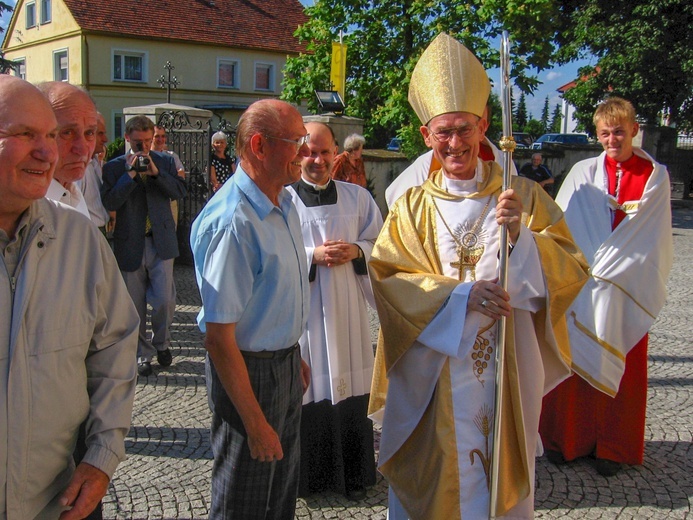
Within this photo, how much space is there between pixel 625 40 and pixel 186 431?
18.6 metres

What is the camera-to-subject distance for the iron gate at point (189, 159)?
9.89 metres

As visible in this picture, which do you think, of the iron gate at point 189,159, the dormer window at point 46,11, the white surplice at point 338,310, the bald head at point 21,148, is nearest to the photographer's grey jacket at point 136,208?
the white surplice at point 338,310

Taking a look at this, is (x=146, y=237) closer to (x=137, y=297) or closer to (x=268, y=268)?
(x=137, y=297)

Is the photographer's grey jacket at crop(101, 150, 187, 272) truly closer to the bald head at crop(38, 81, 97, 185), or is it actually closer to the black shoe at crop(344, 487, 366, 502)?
the bald head at crop(38, 81, 97, 185)

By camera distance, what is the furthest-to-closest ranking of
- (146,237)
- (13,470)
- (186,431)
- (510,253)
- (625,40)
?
(625,40), (146,237), (186,431), (510,253), (13,470)

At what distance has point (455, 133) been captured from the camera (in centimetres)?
291

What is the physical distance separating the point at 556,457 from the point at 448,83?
242 centimetres

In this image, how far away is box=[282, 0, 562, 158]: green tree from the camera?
50.2 feet

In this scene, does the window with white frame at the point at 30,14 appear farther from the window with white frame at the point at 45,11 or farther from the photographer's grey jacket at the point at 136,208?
the photographer's grey jacket at the point at 136,208

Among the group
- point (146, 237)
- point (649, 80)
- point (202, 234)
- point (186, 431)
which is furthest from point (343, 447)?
point (649, 80)

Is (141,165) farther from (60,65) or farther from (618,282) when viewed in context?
(60,65)

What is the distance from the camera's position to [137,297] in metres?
5.61

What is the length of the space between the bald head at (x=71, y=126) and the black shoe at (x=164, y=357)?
299 centimetres

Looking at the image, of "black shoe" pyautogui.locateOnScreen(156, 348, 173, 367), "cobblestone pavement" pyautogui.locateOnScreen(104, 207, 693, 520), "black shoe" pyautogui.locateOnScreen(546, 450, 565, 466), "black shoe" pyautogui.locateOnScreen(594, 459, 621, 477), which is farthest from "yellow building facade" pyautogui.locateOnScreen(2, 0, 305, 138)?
"black shoe" pyautogui.locateOnScreen(594, 459, 621, 477)
